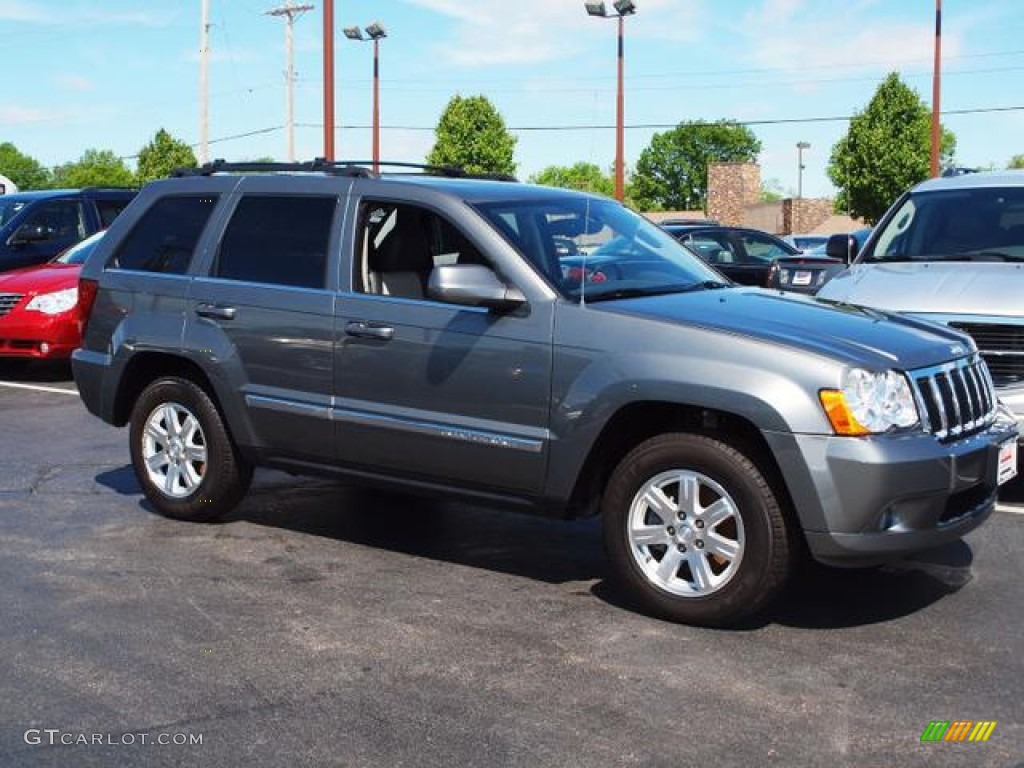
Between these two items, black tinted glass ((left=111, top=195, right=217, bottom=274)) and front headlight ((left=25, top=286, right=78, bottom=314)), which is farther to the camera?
front headlight ((left=25, top=286, right=78, bottom=314))

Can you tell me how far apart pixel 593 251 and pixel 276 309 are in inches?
61.6

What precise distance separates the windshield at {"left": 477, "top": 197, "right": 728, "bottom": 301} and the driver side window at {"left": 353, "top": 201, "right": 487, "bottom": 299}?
0.34m

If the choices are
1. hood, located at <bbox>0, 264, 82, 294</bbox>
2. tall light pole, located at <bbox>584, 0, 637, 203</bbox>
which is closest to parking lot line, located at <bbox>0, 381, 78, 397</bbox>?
hood, located at <bbox>0, 264, 82, 294</bbox>

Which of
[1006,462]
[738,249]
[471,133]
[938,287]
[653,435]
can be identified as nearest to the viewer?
[653,435]

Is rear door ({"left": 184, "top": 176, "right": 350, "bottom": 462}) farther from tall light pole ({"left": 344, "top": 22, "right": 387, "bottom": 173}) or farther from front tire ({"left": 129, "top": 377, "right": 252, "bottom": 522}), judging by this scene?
tall light pole ({"left": 344, "top": 22, "right": 387, "bottom": 173})

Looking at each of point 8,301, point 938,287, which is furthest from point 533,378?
point 8,301

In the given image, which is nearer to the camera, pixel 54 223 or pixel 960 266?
pixel 960 266

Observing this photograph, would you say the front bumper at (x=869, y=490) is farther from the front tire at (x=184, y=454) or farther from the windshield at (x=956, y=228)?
the windshield at (x=956, y=228)

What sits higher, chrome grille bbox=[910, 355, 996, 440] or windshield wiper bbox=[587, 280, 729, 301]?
windshield wiper bbox=[587, 280, 729, 301]

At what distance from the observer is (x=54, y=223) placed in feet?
51.1

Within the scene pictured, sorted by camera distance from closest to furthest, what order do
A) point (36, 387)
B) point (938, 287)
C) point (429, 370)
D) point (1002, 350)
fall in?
point (429, 370)
point (1002, 350)
point (938, 287)
point (36, 387)

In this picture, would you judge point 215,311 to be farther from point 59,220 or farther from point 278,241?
point 59,220

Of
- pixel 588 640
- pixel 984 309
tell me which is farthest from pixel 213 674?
pixel 984 309

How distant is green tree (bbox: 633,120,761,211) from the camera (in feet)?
432
